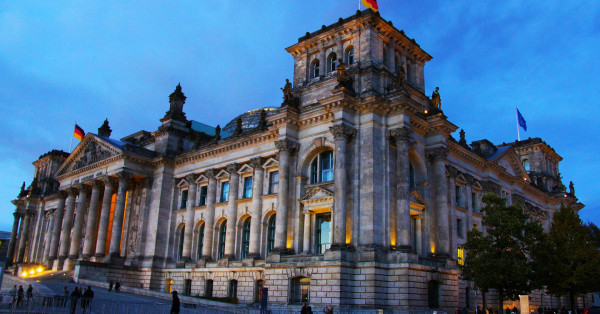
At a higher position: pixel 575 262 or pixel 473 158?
pixel 473 158

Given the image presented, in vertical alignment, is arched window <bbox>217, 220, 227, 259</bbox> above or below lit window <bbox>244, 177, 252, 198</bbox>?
below

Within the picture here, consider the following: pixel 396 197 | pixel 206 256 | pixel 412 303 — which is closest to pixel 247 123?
pixel 206 256

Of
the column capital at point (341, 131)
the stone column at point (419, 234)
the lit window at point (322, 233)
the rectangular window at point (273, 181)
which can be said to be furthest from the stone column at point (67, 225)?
the stone column at point (419, 234)

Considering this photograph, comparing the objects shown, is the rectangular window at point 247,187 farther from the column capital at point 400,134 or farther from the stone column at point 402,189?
the stone column at point 402,189

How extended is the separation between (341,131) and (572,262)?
19823mm

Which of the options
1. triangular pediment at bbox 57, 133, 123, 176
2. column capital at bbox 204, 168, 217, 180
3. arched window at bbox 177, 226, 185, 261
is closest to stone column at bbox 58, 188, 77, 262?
triangular pediment at bbox 57, 133, 123, 176

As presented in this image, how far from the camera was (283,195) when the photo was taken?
3753cm

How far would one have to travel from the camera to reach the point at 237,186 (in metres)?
46.1

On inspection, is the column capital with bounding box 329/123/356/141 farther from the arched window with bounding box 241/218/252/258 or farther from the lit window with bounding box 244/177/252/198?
the arched window with bounding box 241/218/252/258

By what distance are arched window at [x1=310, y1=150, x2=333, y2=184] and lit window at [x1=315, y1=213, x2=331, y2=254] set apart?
2.69 m

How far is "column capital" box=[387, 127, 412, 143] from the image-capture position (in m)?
35.0

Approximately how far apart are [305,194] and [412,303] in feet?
34.9

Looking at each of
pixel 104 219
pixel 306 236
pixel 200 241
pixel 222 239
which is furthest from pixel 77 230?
pixel 306 236

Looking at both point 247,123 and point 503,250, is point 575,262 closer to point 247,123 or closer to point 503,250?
point 503,250
